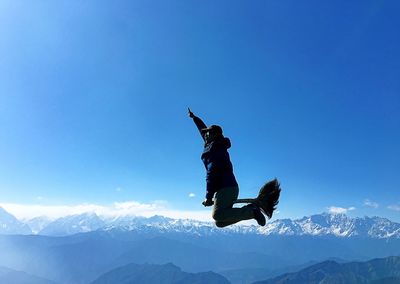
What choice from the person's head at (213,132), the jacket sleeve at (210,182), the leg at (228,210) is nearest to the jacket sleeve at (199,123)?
the person's head at (213,132)

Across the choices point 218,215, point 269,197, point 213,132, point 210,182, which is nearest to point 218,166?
point 210,182

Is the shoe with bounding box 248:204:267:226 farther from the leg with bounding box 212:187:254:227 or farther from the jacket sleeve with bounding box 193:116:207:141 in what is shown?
the jacket sleeve with bounding box 193:116:207:141

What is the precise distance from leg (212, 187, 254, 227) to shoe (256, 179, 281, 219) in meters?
0.27

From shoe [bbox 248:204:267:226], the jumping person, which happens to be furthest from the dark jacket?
shoe [bbox 248:204:267:226]

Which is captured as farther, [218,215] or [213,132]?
[213,132]

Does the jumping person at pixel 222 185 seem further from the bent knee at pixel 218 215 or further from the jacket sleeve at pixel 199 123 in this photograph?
the jacket sleeve at pixel 199 123

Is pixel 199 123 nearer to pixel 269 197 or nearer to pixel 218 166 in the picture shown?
pixel 218 166

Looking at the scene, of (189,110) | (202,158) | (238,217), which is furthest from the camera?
(189,110)

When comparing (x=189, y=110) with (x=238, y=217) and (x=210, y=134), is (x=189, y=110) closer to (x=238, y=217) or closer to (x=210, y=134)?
(x=210, y=134)

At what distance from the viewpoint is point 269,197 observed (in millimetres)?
7133

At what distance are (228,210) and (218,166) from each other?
0.77 m

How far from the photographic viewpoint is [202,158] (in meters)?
7.50

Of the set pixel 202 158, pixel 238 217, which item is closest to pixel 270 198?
pixel 238 217

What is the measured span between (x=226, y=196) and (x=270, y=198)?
790 millimetres
